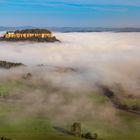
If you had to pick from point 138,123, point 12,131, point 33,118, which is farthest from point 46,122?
point 138,123

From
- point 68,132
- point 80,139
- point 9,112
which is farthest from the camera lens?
point 9,112

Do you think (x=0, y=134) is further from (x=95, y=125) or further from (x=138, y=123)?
(x=138, y=123)

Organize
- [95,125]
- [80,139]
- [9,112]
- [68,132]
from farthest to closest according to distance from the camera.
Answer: [9,112] → [95,125] → [68,132] → [80,139]

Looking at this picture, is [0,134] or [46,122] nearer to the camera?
[0,134]

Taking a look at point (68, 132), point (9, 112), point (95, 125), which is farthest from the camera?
point (9, 112)

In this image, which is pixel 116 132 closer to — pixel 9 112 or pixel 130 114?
Answer: pixel 130 114

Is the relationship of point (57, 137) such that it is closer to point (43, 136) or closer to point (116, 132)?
point (43, 136)

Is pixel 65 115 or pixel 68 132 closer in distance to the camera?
pixel 68 132

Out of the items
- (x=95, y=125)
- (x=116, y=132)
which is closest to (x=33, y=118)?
(x=95, y=125)
